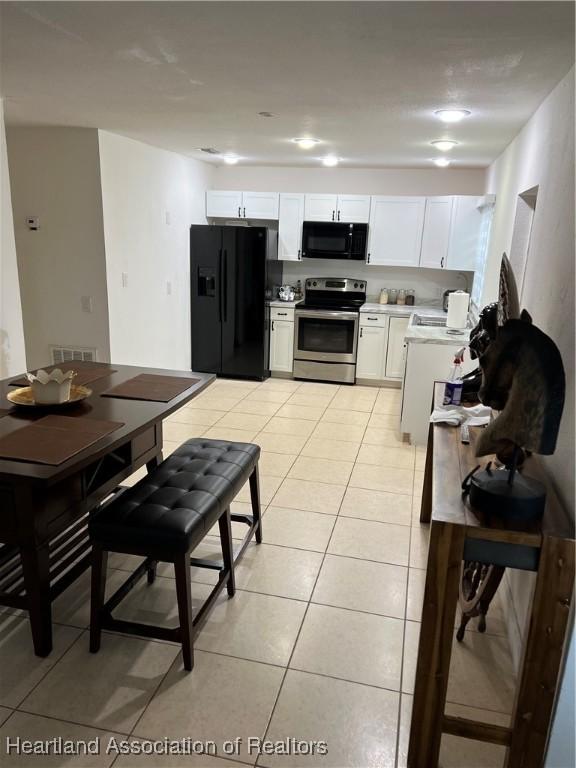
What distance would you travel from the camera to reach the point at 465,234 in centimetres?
565

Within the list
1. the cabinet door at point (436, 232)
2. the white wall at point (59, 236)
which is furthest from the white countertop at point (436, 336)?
the white wall at point (59, 236)

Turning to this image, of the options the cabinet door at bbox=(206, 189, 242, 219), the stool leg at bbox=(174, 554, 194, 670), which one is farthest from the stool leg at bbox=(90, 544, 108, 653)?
the cabinet door at bbox=(206, 189, 242, 219)

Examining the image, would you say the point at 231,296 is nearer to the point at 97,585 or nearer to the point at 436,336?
the point at 436,336

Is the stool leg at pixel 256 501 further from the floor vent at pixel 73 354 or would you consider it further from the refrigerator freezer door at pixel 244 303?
the refrigerator freezer door at pixel 244 303

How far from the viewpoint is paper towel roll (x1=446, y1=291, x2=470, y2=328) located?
4.56 meters

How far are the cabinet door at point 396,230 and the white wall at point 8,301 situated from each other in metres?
3.71

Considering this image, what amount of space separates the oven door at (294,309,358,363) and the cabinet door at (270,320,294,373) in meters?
0.07

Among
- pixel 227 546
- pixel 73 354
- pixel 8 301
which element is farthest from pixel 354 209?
pixel 227 546

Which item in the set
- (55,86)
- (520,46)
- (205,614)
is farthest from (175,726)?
(55,86)

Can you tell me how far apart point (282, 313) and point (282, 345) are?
14.3 inches

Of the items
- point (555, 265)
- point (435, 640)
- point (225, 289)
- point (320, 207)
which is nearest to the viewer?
point (435, 640)

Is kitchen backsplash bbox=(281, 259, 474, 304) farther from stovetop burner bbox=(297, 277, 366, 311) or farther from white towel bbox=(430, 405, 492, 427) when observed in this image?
white towel bbox=(430, 405, 492, 427)

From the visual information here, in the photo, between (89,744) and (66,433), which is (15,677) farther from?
(66,433)

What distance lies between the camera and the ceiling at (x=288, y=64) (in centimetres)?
175
